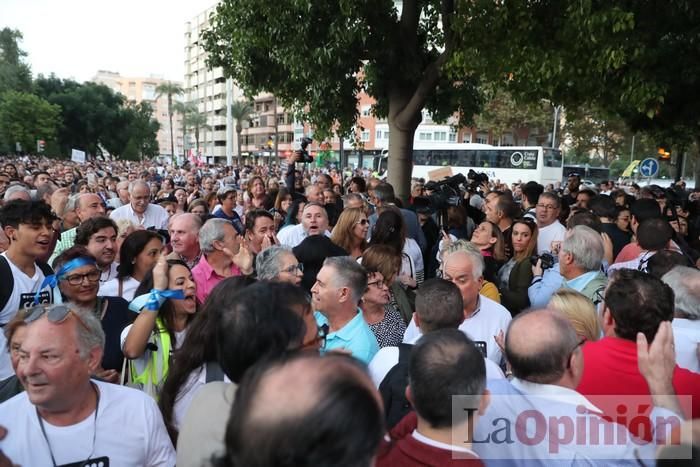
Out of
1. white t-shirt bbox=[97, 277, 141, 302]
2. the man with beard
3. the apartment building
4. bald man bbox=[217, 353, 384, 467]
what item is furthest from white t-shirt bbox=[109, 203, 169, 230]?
the apartment building

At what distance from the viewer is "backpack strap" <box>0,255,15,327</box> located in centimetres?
342

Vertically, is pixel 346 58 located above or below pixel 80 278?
above

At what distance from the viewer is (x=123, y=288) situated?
150 inches

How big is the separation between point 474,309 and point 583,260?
1.09 metres

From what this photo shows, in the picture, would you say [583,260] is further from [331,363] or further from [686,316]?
[331,363]

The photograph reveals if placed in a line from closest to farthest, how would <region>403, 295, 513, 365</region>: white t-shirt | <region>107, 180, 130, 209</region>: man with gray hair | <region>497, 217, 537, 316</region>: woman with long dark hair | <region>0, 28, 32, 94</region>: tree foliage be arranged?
1. <region>403, 295, 513, 365</region>: white t-shirt
2. <region>497, 217, 537, 316</region>: woman with long dark hair
3. <region>107, 180, 130, 209</region>: man with gray hair
4. <region>0, 28, 32, 94</region>: tree foliage

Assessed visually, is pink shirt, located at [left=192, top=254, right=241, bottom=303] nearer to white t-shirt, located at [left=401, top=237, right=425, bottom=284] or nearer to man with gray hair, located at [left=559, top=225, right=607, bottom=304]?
white t-shirt, located at [left=401, top=237, right=425, bottom=284]

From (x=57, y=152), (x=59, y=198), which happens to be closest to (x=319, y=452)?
(x=59, y=198)

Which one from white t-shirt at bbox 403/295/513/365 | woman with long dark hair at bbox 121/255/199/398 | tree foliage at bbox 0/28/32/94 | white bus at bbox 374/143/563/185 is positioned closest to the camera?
woman with long dark hair at bbox 121/255/199/398

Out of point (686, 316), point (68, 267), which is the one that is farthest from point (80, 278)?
point (686, 316)

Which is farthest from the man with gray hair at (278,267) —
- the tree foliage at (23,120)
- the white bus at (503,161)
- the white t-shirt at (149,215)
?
the tree foliage at (23,120)

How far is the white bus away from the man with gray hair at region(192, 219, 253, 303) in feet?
83.9

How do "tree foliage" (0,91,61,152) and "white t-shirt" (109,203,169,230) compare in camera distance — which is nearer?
"white t-shirt" (109,203,169,230)

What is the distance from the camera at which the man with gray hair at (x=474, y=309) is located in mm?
3211
